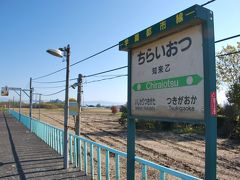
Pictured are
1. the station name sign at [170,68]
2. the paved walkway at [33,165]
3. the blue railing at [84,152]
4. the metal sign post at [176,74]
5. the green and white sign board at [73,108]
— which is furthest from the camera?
the green and white sign board at [73,108]

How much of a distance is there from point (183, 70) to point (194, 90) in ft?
1.11

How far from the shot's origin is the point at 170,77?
4.10 m

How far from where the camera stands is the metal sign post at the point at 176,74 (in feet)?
11.3

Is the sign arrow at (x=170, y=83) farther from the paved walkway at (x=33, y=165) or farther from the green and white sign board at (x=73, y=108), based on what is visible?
the green and white sign board at (x=73, y=108)

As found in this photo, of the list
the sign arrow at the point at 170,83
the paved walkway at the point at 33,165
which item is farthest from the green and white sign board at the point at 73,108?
the sign arrow at the point at 170,83

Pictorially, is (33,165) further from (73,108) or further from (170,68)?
(170,68)

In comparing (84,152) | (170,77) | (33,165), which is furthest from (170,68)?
(33,165)

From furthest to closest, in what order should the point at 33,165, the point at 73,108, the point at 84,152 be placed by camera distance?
the point at 73,108 → the point at 33,165 → the point at 84,152

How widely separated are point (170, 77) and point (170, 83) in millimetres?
82

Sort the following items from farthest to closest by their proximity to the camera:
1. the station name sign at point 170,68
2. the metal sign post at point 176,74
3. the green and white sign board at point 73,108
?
the green and white sign board at point 73,108
the station name sign at point 170,68
the metal sign post at point 176,74

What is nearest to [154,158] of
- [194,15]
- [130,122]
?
[130,122]

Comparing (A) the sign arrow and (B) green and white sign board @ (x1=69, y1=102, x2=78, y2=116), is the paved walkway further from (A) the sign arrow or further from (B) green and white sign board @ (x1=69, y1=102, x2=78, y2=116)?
(A) the sign arrow

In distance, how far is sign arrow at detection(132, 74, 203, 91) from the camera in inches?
145

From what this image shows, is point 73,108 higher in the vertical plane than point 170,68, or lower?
lower
